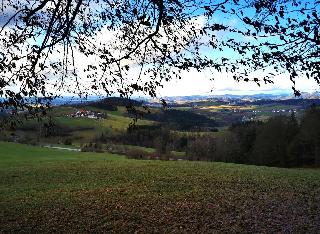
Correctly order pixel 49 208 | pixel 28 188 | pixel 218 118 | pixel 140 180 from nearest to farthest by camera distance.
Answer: pixel 49 208, pixel 28 188, pixel 140 180, pixel 218 118

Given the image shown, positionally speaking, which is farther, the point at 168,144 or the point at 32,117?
the point at 168,144

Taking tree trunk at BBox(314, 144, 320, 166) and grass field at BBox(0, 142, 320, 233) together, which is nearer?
grass field at BBox(0, 142, 320, 233)

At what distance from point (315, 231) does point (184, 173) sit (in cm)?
1635

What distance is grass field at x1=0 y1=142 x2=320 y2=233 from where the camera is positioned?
13.8 m

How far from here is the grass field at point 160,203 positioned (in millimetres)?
13789

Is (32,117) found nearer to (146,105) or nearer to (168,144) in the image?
(146,105)

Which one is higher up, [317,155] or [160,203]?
[160,203]

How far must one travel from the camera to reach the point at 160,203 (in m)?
17.5

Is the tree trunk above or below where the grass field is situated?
below

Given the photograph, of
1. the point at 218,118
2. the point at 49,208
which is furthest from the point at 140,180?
the point at 218,118

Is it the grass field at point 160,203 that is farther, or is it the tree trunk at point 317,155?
the tree trunk at point 317,155

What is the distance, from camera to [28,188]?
2297cm

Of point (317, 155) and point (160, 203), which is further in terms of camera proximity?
point (317, 155)

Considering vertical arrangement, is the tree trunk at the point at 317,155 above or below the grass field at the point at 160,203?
below
